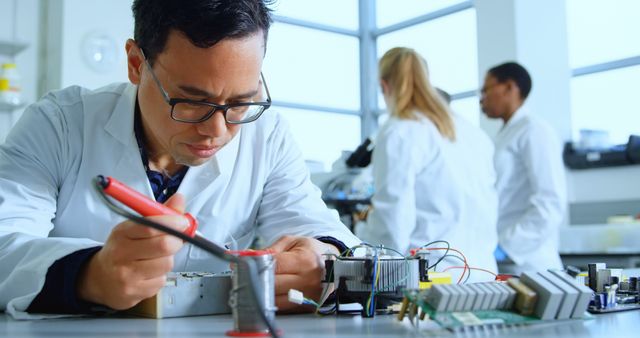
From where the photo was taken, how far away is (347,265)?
86 cm

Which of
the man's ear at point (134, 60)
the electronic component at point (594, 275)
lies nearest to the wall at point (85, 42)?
the man's ear at point (134, 60)

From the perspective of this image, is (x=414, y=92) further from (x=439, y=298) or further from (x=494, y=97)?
(x=439, y=298)

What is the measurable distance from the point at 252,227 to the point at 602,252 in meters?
2.51

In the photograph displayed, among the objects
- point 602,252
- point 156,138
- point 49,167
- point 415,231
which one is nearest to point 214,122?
point 156,138

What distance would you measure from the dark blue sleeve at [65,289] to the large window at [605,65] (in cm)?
427

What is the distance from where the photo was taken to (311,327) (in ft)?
2.51

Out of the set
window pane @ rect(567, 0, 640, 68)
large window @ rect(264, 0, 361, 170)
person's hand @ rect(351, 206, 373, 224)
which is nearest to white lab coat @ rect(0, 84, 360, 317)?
person's hand @ rect(351, 206, 373, 224)

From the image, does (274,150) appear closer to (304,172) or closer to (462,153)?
(304,172)

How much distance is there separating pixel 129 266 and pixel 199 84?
366 mm

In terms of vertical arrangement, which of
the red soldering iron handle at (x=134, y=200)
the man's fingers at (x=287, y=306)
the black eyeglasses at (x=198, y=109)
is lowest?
the man's fingers at (x=287, y=306)

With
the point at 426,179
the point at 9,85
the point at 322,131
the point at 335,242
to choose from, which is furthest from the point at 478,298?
the point at 322,131

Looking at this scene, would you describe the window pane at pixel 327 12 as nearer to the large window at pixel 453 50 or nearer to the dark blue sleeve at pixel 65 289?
the large window at pixel 453 50

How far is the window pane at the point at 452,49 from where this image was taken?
5.79 meters

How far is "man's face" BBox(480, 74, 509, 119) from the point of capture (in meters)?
3.31
